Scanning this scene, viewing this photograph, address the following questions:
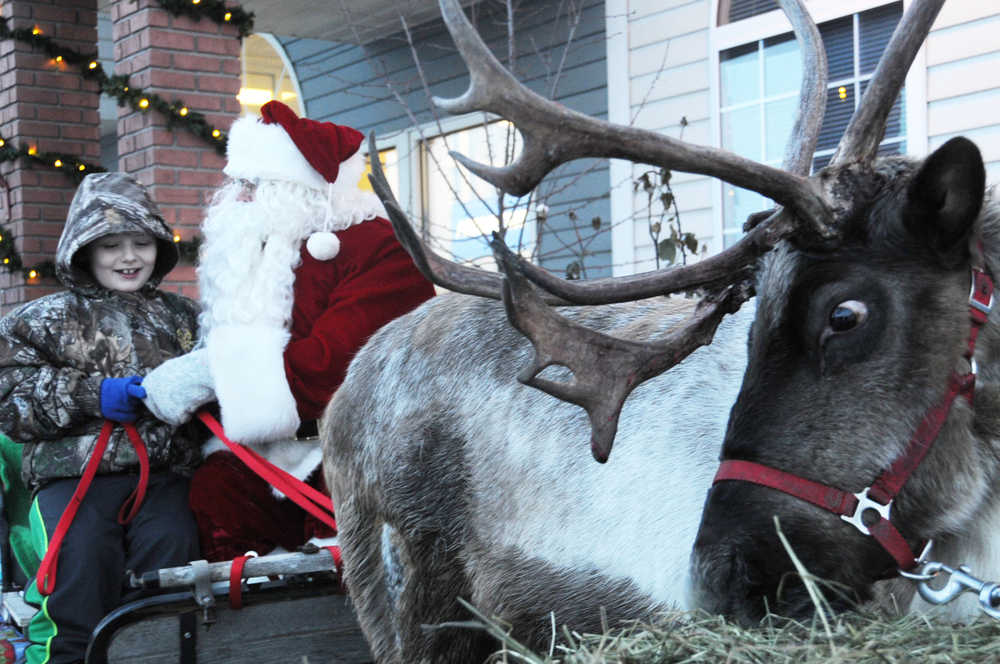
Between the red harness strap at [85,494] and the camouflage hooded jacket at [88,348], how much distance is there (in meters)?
0.05

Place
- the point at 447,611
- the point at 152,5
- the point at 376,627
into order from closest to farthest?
the point at 447,611 < the point at 376,627 < the point at 152,5

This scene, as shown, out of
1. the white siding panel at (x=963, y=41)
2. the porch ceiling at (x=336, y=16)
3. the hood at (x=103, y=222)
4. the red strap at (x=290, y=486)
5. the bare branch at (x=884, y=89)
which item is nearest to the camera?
the bare branch at (x=884, y=89)

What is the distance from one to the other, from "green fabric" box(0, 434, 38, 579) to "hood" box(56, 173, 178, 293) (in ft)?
2.25

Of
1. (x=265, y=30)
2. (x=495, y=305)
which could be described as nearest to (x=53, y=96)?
(x=265, y=30)

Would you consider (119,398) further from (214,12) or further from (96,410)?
(214,12)

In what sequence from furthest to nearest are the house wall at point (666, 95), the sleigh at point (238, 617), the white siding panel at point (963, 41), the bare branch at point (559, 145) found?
the house wall at point (666, 95)
the white siding panel at point (963, 41)
the sleigh at point (238, 617)
the bare branch at point (559, 145)

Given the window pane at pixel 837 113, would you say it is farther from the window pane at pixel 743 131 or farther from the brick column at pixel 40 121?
the brick column at pixel 40 121

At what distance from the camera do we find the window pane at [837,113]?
6.32 meters

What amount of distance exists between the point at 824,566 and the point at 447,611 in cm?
103

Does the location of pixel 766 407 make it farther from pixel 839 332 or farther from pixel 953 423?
pixel 953 423

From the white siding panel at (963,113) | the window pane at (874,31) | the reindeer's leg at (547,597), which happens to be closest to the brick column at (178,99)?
the window pane at (874,31)

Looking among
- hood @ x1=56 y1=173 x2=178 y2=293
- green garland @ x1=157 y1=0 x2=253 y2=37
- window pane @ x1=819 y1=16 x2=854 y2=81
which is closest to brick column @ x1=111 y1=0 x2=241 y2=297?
green garland @ x1=157 y1=0 x2=253 y2=37

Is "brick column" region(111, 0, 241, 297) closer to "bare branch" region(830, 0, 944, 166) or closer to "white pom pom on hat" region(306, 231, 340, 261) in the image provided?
"white pom pom on hat" region(306, 231, 340, 261)

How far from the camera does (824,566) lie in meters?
1.90
